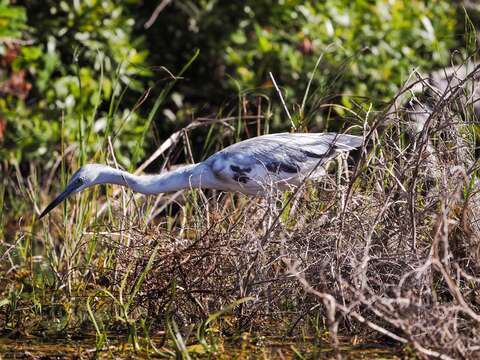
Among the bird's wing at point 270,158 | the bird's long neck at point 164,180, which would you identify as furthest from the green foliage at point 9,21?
the bird's wing at point 270,158

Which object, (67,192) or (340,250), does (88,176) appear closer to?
(67,192)

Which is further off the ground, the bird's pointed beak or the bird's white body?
the bird's white body

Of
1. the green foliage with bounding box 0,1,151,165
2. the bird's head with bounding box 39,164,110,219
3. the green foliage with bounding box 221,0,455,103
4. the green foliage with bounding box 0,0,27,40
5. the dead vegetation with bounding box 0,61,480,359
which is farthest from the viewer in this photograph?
the green foliage with bounding box 221,0,455,103

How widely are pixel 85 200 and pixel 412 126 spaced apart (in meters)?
2.17

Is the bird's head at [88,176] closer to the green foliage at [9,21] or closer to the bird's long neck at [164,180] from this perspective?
the bird's long neck at [164,180]

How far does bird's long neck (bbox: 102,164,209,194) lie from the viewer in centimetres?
548

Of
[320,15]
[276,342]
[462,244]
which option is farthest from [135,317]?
[320,15]

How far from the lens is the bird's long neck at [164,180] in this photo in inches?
216

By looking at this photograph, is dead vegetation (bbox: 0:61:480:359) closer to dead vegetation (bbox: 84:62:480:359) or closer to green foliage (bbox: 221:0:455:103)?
dead vegetation (bbox: 84:62:480:359)

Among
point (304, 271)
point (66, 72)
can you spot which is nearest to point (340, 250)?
point (304, 271)

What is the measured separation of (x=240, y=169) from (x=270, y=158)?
0.23 m

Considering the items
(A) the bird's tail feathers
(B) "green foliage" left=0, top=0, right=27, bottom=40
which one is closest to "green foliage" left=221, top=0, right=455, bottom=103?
(B) "green foliage" left=0, top=0, right=27, bottom=40

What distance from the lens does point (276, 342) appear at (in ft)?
13.6

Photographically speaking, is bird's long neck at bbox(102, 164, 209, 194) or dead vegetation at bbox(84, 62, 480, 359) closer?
dead vegetation at bbox(84, 62, 480, 359)
